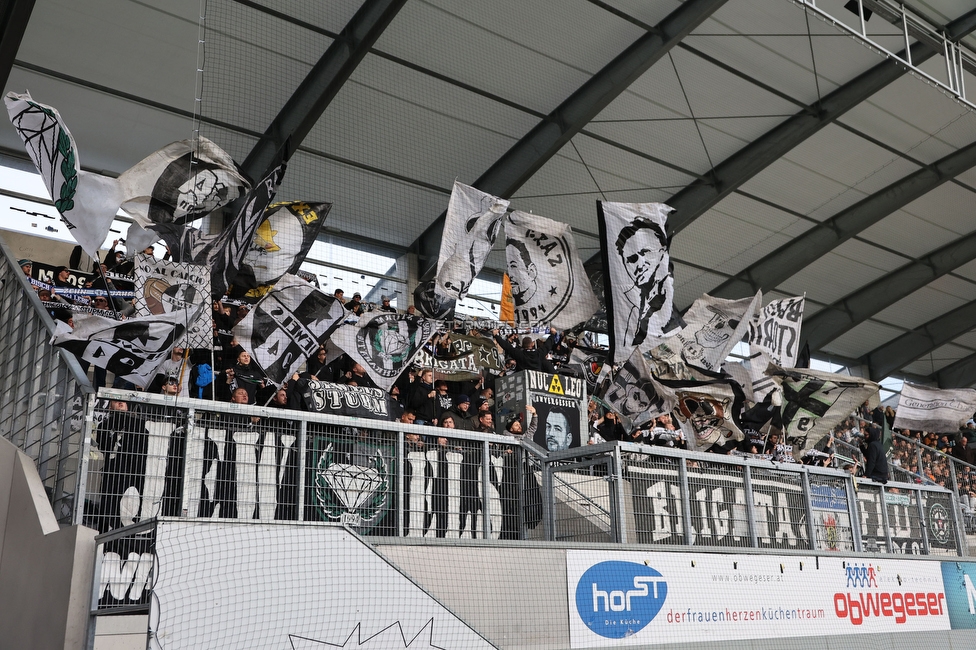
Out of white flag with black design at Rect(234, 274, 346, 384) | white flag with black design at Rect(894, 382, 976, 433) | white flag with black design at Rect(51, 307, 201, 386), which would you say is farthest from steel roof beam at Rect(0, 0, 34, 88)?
white flag with black design at Rect(894, 382, 976, 433)

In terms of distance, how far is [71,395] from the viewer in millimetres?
7641

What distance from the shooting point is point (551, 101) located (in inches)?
802

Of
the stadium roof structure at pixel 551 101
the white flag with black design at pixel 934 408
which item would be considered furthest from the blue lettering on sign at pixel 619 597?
the white flag with black design at pixel 934 408

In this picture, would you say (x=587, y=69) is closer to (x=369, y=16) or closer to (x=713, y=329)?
(x=369, y=16)

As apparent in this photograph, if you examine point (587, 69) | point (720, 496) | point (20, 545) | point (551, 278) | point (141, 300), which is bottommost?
point (20, 545)

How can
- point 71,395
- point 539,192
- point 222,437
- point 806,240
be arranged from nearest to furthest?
point 71,395 → point 222,437 → point 539,192 → point 806,240

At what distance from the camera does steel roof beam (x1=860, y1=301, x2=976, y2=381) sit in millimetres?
33188

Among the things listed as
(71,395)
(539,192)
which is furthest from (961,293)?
(71,395)

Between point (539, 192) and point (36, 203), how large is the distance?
11289 mm

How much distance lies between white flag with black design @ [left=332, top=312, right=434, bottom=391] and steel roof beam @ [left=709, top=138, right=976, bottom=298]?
1759cm

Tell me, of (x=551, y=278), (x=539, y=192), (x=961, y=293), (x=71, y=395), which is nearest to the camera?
(x=71, y=395)

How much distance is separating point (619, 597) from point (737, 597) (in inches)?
76.0

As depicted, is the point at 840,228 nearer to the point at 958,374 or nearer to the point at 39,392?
the point at 958,374

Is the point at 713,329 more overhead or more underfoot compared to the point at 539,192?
more underfoot
